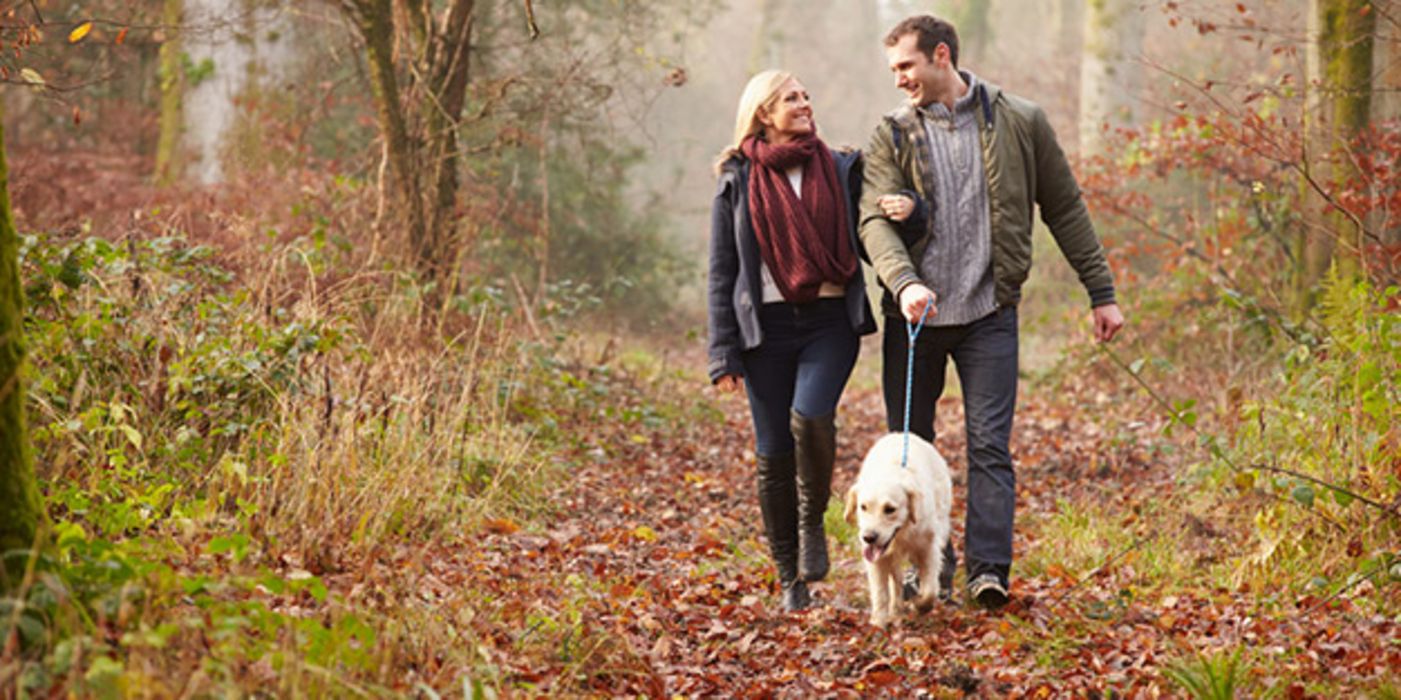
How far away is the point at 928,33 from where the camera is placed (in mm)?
4945

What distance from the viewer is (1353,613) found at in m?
4.54

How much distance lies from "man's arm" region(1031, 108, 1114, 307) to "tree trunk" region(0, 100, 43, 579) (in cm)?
368

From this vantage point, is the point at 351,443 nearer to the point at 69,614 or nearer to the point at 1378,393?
the point at 69,614

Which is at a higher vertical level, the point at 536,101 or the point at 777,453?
the point at 536,101

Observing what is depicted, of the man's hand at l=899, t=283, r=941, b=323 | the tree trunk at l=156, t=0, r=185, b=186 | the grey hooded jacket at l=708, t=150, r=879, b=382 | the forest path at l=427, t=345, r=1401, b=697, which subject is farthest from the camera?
the tree trunk at l=156, t=0, r=185, b=186

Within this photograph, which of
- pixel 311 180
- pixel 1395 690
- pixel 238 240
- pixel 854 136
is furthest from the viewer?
pixel 854 136

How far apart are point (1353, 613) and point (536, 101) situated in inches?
329

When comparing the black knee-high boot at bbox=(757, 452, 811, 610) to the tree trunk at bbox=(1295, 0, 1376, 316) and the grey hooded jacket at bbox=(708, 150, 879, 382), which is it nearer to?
the grey hooded jacket at bbox=(708, 150, 879, 382)

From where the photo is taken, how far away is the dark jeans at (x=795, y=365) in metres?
5.16

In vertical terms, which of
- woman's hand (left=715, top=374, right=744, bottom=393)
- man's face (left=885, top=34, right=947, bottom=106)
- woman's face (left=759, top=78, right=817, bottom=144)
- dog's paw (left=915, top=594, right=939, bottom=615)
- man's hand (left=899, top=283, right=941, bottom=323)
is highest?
man's face (left=885, top=34, right=947, bottom=106)

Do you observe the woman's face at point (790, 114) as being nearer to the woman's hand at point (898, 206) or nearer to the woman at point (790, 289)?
the woman at point (790, 289)

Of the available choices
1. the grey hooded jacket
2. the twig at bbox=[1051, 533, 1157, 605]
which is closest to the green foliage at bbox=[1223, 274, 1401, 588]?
the twig at bbox=[1051, 533, 1157, 605]

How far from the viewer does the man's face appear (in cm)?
493

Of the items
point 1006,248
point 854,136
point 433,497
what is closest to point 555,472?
point 433,497
